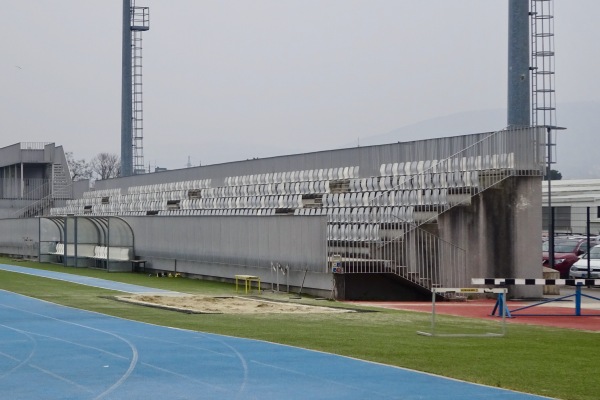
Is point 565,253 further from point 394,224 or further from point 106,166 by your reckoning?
point 106,166

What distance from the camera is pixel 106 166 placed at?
6014 inches

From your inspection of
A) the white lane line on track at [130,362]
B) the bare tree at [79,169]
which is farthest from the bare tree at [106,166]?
the white lane line on track at [130,362]

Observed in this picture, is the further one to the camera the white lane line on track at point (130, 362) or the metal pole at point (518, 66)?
the metal pole at point (518, 66)

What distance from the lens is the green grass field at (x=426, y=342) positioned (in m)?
14.5

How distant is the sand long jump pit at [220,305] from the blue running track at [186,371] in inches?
218

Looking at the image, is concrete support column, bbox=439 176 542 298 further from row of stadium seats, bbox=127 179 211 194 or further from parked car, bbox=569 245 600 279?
row of stadium seats, bbox=127 179 211 194

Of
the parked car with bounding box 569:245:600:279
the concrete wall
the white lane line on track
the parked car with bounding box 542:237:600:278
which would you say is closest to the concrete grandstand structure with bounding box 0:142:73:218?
the concrete wall

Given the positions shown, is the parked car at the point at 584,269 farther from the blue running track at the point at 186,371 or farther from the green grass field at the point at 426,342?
the blue running track at the point at 186,371

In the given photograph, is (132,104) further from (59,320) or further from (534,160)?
(59,320)

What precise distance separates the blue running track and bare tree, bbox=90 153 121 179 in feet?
434

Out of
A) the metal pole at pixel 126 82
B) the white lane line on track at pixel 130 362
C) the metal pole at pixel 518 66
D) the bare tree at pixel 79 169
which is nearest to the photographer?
the white lane line on track at pixel 130 362

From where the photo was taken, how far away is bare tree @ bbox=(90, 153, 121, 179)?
151 meters

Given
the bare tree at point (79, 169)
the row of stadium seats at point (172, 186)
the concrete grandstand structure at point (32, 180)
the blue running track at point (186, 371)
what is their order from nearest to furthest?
the blue running track at point (186, 371), the row of stadium seats at point (172, 186), the concrete grandstand structure at point (32, 180), the bare tree at point (79, 169)

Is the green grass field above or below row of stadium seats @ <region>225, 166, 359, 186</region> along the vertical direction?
below
